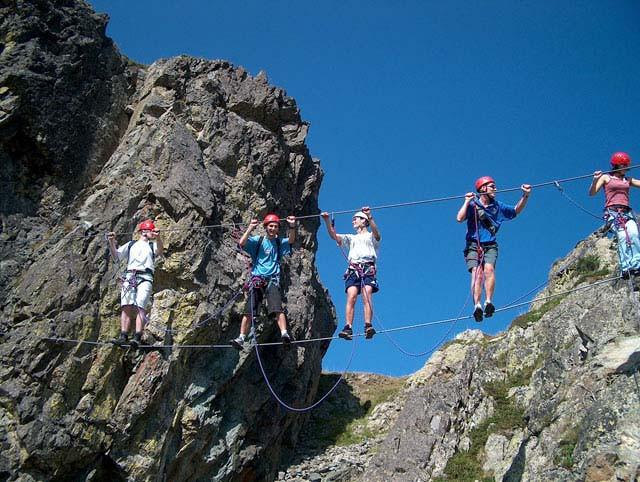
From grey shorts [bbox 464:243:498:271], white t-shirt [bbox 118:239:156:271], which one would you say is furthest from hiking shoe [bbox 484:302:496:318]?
white t-shirt [bbox 118:239:156:271]

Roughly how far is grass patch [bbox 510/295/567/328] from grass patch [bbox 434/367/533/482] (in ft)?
10.3

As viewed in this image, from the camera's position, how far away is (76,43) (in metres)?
25.7

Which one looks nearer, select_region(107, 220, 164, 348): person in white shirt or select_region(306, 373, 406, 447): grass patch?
select_region(107, 220, 164, 348): person in white shirt

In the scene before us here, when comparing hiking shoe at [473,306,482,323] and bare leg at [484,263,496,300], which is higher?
bare leg at [484,263,496,300]

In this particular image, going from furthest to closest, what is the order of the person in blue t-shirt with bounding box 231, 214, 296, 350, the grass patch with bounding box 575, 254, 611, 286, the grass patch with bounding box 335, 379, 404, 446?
the grass patch with bounding box 335, 379, 404, 446 → the grass patch with bounding box 575, 254, 611, 286 → the person in blue t-shirt with bounding box 231, 214, 296, 350

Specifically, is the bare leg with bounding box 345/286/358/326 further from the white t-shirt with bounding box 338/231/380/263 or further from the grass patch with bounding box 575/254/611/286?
the grass patch with bounding box 575/254/611/286

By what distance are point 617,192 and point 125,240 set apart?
48.6 feet

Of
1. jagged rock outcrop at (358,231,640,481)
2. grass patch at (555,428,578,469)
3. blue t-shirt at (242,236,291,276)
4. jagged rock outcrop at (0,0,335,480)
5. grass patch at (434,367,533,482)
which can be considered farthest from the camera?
grass patch at (434,367,533,482)

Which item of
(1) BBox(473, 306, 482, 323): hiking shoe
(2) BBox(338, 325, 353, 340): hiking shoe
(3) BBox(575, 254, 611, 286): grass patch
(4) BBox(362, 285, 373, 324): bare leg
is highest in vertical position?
(3) BBox(575, 254, 611, 286): grass patch

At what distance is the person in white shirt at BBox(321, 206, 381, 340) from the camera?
15548mm

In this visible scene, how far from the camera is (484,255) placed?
14438 millimetres

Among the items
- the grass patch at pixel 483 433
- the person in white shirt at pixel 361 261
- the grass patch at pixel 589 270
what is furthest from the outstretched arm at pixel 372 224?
the grass patch at pixel 589 270

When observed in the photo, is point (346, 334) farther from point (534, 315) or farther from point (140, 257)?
point (534, 315)

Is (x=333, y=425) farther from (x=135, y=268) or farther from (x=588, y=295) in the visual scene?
(x=135, y=268)
